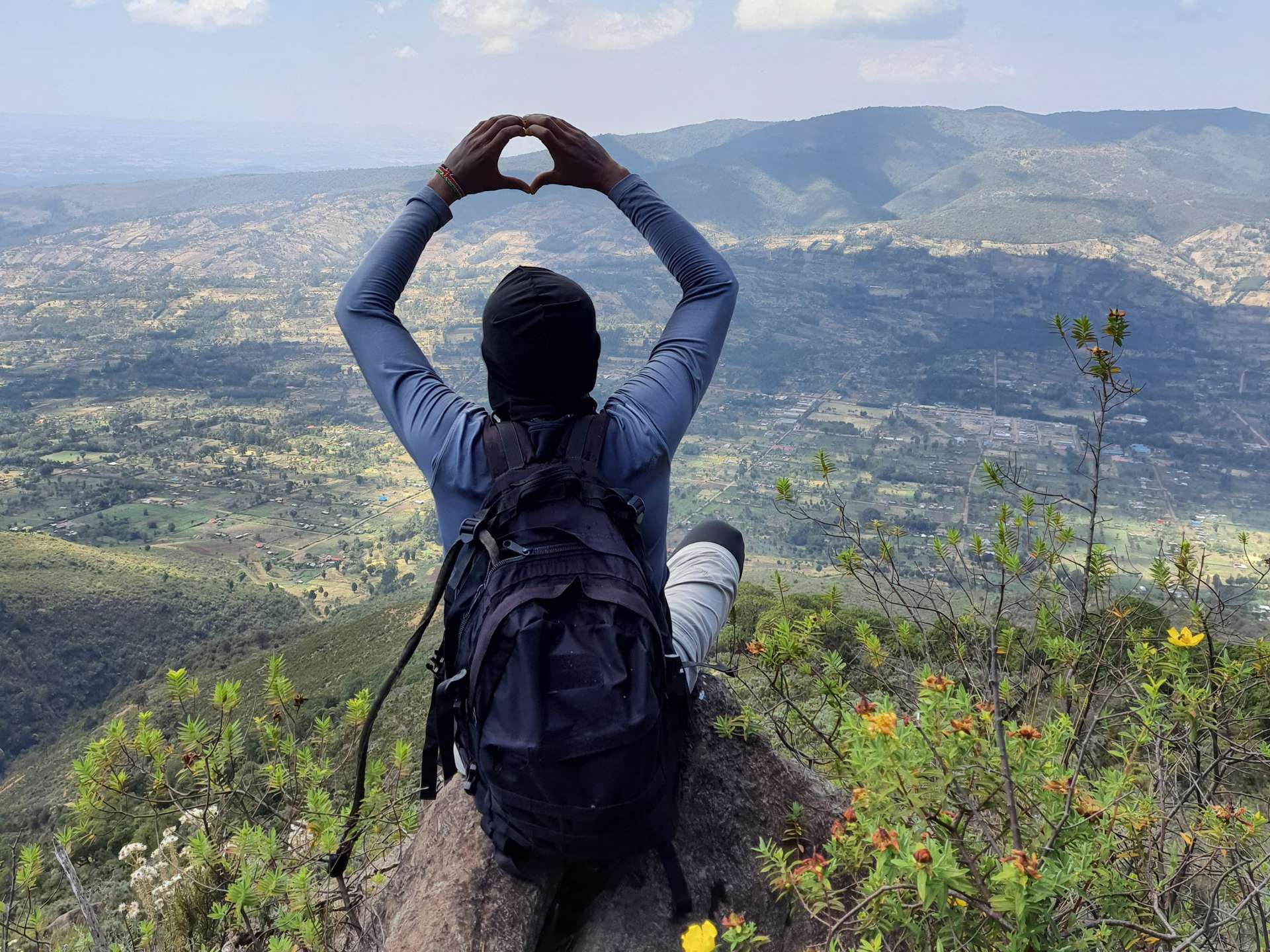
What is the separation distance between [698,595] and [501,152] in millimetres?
1682

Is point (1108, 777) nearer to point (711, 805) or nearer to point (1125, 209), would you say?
point (711, 805)

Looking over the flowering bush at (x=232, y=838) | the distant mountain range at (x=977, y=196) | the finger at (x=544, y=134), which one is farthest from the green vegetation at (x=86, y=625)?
the distant mountain range at (x=977, y=196)

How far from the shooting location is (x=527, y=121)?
2.31 metres

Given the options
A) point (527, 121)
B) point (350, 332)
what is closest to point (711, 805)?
point (350, 332)

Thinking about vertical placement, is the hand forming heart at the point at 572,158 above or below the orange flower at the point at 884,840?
above

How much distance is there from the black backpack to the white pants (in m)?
0.66

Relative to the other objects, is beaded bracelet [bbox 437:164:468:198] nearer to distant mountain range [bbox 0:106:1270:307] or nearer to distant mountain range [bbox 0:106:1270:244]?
distant mountain range [bbox 0:106:1270:307]

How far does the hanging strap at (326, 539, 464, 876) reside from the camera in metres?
1.80

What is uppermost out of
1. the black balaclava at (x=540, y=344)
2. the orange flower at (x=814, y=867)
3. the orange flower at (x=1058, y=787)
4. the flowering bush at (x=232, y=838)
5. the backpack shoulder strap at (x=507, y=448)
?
the black balaclava at (x=540, y=344)

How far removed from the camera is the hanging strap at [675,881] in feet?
Result: 6.46

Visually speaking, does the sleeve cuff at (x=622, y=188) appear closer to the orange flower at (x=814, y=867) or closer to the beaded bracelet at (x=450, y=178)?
the beaded bracelet at (x=450, y=178)

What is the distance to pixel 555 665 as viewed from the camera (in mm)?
1688

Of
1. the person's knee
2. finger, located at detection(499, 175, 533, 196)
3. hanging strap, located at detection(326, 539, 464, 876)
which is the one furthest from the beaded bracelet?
the person's knee

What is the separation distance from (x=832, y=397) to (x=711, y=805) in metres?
80.5
